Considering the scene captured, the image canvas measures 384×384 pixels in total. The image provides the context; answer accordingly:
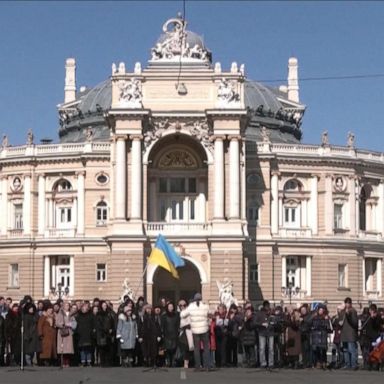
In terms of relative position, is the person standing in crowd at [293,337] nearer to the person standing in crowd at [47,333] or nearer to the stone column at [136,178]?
the person standing in crowd at [47,333]

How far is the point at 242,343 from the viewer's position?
4094 cm

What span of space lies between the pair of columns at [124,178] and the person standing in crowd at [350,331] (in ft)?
135

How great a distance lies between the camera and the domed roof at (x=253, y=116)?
328 feet

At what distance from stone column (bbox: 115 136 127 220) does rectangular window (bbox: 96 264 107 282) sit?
8.21m

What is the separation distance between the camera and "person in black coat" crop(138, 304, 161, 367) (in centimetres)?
3972

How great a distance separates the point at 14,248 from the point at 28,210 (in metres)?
2.71

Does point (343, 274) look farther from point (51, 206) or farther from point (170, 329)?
point (170, 329)

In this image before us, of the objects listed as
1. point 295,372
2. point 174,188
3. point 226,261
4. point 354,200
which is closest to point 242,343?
point 295,372

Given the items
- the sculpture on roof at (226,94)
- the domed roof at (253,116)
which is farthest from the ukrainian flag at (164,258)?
the domed roof at (253,116)

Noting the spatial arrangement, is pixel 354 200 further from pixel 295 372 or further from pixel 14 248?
pixel 295 372

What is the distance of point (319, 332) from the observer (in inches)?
1585

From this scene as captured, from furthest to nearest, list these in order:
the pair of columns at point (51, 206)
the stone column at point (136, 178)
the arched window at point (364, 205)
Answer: the arched window at point (364, 205), the pair of columns at point (51, 206), the stone column at point (136, 178)

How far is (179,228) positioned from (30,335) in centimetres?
4322

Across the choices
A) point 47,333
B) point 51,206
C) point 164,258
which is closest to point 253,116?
point 51,206
